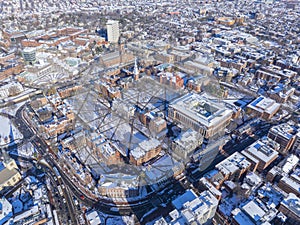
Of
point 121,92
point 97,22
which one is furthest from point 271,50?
point 97,22

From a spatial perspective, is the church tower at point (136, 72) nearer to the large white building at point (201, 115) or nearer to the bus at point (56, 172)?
the large white building at point (201, 115)

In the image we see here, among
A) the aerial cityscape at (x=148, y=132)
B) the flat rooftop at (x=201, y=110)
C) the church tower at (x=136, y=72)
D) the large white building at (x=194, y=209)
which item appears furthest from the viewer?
the church tower at (x=136, y=72)

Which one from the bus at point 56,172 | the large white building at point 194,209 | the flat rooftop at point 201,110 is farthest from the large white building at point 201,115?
the bus at point 56,172

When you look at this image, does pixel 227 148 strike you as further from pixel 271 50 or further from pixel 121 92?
pixel 271 50

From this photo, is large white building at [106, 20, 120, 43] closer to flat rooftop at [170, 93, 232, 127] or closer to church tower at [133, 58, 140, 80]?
church tower at [133, 58, 140, 80]

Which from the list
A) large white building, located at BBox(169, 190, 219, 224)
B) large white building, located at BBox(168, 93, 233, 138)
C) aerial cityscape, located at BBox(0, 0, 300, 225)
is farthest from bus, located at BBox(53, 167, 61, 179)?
large white building, located at BBox(168, 93, 233, 138)

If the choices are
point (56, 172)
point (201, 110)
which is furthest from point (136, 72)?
point (56, 172)
